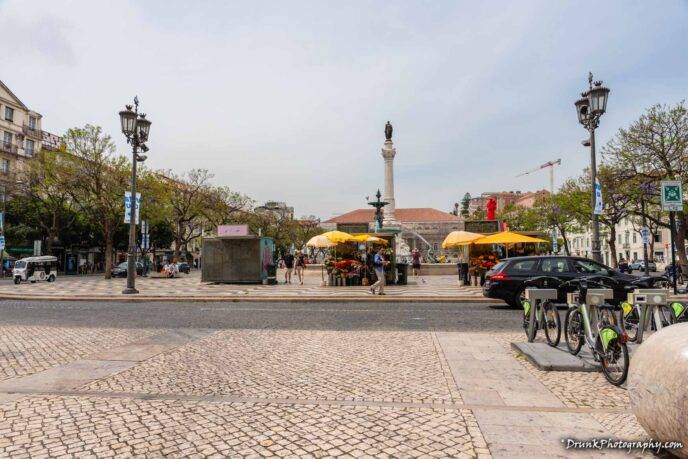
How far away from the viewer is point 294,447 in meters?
3.45

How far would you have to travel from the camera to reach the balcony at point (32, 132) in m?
56.4

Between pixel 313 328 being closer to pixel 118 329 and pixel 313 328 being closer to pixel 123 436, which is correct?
pixel 118 329

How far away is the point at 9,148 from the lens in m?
53.2

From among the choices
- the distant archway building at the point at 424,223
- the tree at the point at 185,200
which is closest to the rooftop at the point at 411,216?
the distant archway building at the point at 424,223

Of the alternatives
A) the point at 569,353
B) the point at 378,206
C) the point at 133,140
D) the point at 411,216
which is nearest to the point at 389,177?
the point at 378,206

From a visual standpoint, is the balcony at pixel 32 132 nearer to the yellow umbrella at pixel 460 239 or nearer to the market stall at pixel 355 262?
the market stall at pixel 355 262

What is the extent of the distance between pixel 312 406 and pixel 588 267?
1133 cm

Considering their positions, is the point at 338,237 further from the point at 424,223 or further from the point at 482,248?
the point at 424,223

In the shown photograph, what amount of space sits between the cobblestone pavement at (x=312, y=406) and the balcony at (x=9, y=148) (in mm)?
57081

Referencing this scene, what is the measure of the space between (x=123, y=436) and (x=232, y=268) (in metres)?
21.6

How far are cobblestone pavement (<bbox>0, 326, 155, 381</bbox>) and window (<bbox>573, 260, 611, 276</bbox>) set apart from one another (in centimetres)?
1114

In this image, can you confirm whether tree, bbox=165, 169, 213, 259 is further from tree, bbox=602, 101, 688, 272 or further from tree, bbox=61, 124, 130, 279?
tree, bbox=602, 101, 688, 272

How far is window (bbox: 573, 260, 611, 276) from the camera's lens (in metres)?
12.9

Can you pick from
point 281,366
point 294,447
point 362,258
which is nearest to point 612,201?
point 362,258
